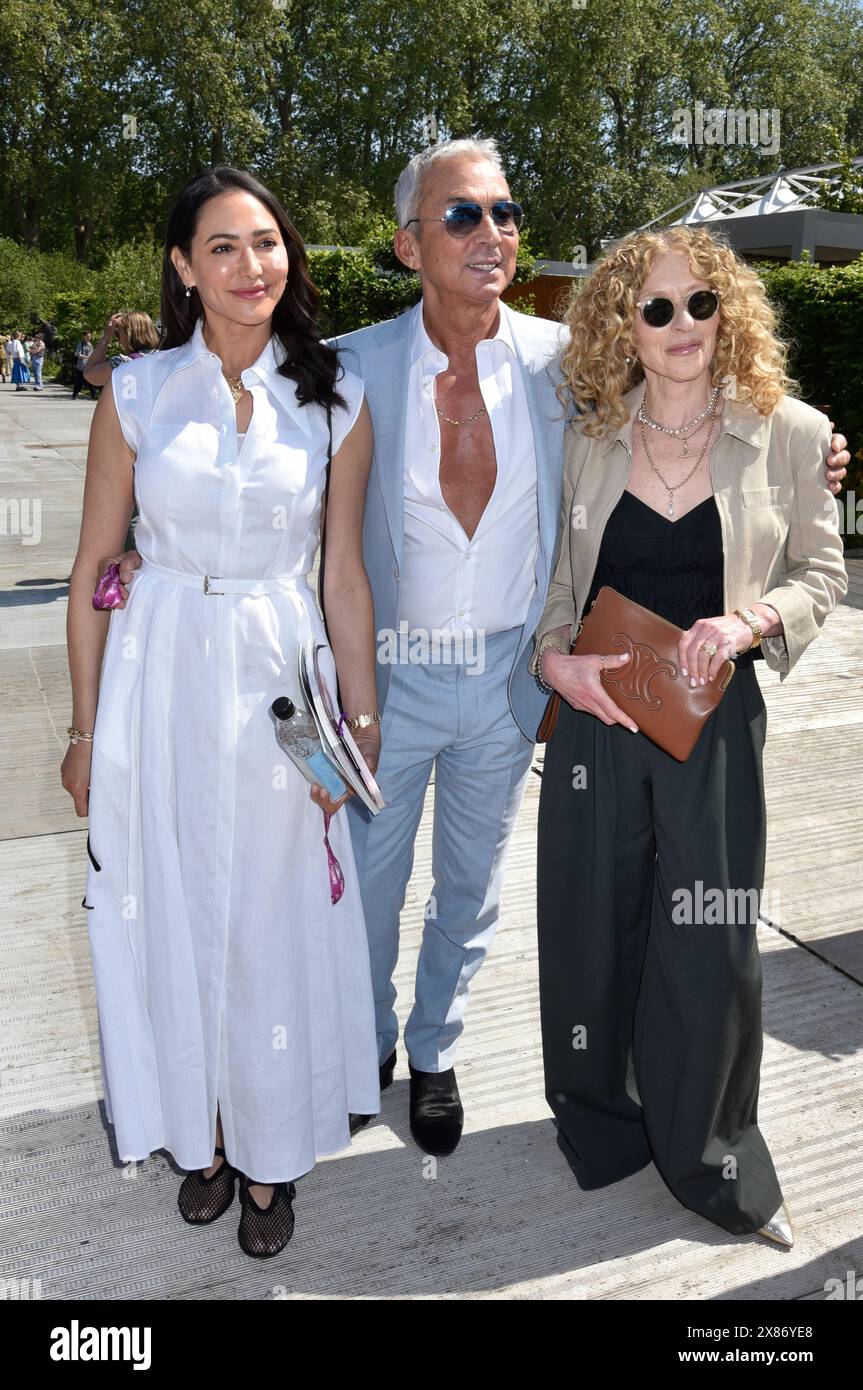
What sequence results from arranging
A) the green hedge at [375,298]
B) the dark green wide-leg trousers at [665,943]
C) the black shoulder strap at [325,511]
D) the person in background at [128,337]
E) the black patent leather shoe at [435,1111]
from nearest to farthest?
the black shoulder strap at [325,511]
the dark green wide-leg trousers at [665,943]
the black patent leather shoe at [435,1111]
the person in background at [128,337]
the green hedge at [375,298]

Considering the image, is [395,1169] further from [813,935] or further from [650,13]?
[650,13]

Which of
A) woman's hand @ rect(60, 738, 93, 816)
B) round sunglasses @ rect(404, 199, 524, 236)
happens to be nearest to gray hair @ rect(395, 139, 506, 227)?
round sunglasses @ rect(404, 199, 524, 236)

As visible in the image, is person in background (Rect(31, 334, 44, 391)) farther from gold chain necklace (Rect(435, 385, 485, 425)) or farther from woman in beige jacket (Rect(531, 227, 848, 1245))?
woman in beige jacket (Rect(531, 227, 848, 1245))

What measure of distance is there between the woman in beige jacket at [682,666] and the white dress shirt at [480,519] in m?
0.12

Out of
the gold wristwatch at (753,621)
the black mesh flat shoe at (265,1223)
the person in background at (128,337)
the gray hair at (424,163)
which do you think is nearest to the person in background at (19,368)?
the person in background at (128,337)

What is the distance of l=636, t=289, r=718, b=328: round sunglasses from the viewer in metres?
2.57

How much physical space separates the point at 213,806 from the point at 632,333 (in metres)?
1.38

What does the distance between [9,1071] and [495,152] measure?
109 inches

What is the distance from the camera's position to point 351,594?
2.78 meters

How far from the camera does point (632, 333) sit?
2682 mm

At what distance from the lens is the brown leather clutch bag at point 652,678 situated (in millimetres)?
2604

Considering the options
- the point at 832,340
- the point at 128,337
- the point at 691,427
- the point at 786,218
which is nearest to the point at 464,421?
the point at 691,427

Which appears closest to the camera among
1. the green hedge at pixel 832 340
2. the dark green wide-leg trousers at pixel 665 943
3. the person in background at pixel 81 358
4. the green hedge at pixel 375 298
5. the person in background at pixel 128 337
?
the dark green wide-leg trousers at pixel 665 943

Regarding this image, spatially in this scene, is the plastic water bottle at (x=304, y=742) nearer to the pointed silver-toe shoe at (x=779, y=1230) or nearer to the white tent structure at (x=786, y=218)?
the pointed silver-toe shoe at (x=779, y=1230)
